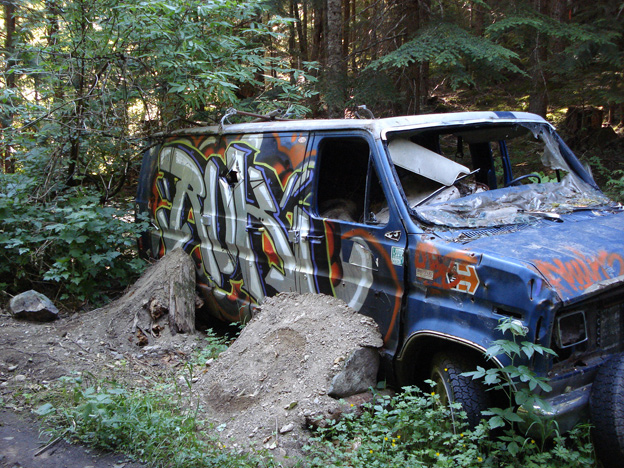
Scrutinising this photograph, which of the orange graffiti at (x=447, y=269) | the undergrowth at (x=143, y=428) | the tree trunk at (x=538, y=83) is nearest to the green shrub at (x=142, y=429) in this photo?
the undergrowth at (x=143, y=428)

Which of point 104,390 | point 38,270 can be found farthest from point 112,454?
point 38,270

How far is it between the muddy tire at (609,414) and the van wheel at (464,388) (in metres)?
0.63

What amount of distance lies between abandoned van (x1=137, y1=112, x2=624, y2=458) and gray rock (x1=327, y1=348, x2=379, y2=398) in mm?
120

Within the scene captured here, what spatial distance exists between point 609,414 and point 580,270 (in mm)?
852

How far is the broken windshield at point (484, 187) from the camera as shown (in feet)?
13.7

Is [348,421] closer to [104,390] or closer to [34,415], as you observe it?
[104,390]

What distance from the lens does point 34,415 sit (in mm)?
3998

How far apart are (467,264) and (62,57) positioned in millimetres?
6237

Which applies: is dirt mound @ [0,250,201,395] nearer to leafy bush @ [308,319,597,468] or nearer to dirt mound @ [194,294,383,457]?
dirt mound @ [194,294,383,457]

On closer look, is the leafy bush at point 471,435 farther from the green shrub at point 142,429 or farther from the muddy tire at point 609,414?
the green shrub at point 142,429

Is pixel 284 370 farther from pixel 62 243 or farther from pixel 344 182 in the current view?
pixel 62 243

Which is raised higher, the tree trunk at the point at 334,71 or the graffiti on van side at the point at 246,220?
the tree trunk at the point at 334,71

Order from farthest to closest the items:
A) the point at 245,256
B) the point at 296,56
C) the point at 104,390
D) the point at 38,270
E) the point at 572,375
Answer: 1. the point at 296,56
2. the point at 38,270
3. the point at 245,256
4. the point at 104,390
5. the point at 572,375

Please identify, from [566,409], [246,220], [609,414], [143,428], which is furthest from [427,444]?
[246,220]
